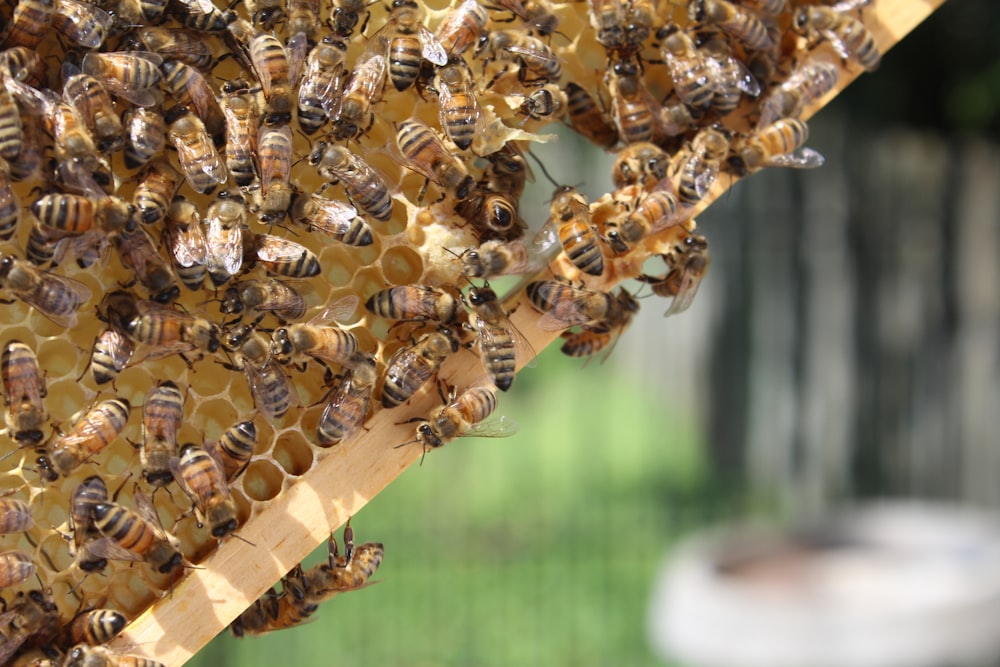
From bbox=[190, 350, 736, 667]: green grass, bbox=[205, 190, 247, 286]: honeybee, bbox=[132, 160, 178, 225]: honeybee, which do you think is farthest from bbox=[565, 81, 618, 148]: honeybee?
bbox=[190, 350, 736, 667]: green grass

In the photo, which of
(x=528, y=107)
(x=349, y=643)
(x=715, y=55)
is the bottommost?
(x=349, y=643)

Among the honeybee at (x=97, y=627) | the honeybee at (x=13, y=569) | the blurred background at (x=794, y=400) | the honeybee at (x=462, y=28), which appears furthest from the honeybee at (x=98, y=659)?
the blurred background at (x=794, y=400)

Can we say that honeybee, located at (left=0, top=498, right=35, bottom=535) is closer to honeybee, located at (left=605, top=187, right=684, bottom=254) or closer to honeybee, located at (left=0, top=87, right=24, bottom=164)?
honeybee, located at (left=0, top=87, right=24, bottom=164)

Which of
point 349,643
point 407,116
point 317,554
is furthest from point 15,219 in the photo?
point 349,643

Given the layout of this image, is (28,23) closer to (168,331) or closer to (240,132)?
(240,132)

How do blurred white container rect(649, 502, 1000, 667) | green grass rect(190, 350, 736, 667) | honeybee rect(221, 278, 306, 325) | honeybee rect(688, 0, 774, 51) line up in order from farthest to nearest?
green grass rect(190, 350, 736, 667), blurred white container rect(649, 502, 1000, 667), honeybee rect(688, 0, 774, 51), honeybee rect(221, 278, 306, 325)

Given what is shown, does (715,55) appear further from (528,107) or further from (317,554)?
(317,554)

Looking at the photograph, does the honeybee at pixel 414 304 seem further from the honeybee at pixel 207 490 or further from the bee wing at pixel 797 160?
the bee wing at pixel 797 160
